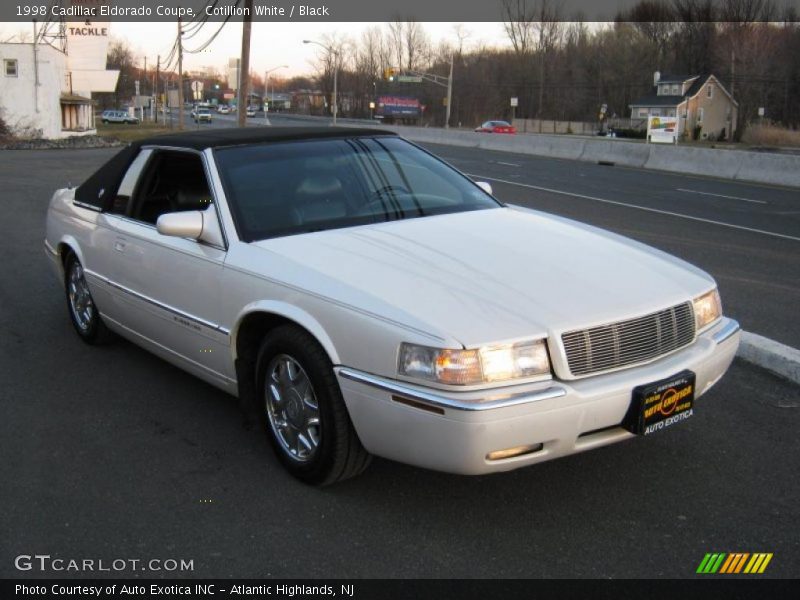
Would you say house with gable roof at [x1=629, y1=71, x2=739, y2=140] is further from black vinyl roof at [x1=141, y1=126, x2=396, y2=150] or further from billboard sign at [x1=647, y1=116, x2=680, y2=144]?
black vinyl roof at [x1=141, y1=126, x2=396, y2=150]

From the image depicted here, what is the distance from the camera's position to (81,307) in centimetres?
607

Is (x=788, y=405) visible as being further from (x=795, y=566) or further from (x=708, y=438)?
(x=795, y=566)

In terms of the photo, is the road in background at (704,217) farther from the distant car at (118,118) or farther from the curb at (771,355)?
the distant car at (118,118)

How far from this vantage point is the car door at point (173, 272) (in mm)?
4266

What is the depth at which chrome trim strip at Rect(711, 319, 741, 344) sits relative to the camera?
3.90 m

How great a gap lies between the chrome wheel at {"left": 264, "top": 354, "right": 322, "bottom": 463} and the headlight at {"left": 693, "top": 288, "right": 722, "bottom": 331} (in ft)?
5.85

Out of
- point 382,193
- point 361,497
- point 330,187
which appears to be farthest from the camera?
point 382,193

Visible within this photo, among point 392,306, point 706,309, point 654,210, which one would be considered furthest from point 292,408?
point 654,210

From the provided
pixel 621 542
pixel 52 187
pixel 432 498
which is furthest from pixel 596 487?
pixel 52 187

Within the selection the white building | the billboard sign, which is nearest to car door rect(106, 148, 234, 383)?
the billboard sign

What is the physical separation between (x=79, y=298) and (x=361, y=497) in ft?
10.8

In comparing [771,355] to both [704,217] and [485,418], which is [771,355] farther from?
[704,217]

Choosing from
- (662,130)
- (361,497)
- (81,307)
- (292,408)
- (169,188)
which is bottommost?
(361,497)

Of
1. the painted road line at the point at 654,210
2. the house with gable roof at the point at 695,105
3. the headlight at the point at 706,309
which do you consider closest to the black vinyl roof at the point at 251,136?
the headlight at the point at 706,309
